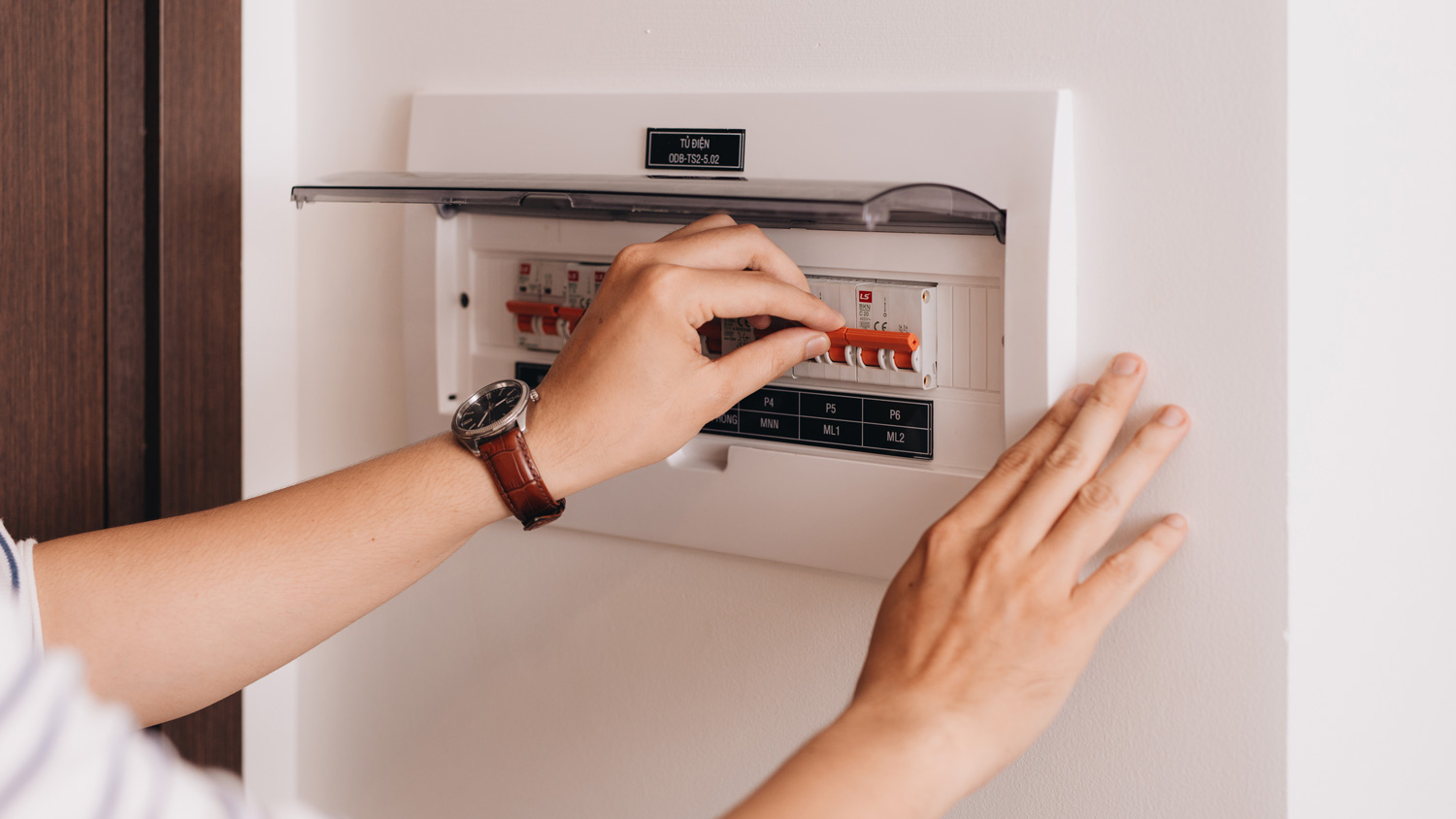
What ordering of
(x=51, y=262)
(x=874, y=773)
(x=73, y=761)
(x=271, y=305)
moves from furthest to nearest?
(x=271, y=305)
(x=51, y=262)
(x=874, y=773)
(x=73, y=761)

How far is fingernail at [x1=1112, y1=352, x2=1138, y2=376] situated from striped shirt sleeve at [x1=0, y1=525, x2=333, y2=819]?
19.1 inches

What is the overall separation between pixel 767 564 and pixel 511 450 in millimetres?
230

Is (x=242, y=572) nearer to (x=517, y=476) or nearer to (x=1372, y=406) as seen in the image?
(x=517, y=476)

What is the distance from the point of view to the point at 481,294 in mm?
867

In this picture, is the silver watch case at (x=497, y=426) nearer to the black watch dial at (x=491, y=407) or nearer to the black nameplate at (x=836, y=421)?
the black watch dial at (x=491, y=407)

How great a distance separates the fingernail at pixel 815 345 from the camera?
665 millimetres

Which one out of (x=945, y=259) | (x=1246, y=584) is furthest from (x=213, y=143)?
(x=1246, y=584)

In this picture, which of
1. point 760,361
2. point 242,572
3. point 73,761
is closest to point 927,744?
point 760,361

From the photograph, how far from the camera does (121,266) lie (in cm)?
90

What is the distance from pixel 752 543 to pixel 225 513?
364 millimetres

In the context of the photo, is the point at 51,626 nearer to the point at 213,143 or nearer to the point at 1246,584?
the point at 213,143

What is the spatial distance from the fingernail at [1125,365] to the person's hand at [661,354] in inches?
6.7

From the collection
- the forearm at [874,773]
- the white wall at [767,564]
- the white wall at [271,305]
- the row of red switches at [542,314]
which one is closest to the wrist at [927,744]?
the forearm at [874,773]

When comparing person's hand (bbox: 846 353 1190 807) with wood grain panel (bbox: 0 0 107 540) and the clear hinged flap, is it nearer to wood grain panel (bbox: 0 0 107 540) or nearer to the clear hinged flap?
the clear hinged flap
